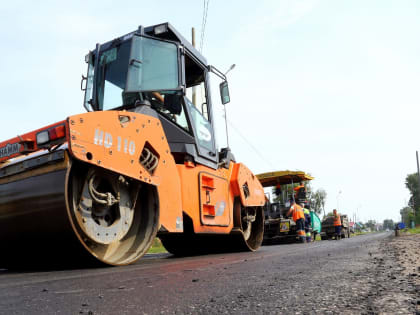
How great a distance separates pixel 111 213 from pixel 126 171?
0.44 metres

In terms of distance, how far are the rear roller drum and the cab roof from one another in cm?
952

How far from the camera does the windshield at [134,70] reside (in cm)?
500

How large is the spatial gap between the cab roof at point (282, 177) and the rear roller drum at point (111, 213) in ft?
31.2

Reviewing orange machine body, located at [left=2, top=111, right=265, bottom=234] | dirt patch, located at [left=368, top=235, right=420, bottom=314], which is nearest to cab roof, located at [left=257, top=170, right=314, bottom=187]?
orange machine body, located at [left=2, top=111, right=265, bottom=234]

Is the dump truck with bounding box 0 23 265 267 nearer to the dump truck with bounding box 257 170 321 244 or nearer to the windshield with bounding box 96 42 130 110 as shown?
the windshield with bounding box 96 42 130 110

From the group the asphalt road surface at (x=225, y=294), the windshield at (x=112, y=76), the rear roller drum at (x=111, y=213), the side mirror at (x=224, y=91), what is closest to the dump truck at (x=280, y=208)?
the side mirror at (x=224, y=91)

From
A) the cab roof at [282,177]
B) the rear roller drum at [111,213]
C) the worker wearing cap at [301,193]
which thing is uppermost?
the cab roof at [282,177]

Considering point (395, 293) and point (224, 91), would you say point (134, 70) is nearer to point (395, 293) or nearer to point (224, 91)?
point (224, 91)

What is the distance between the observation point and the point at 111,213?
3852 mm

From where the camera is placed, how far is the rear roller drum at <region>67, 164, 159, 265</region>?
3.38 m

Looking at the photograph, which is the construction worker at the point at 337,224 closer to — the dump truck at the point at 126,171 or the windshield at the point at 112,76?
the dump truck at the point at 126,171

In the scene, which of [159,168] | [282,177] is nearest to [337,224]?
[282,177]

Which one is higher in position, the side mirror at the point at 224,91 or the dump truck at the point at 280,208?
the side mirror at the point at 224,91

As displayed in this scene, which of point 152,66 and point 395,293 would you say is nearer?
point 395,293
